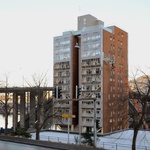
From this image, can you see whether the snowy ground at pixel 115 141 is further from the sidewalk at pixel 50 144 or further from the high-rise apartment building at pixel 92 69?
the high-rise apartment building at pixel 92 69

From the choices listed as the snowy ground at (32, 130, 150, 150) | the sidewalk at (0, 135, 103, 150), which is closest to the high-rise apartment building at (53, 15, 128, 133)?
the snowy ground at (32, 130, 150, 150)

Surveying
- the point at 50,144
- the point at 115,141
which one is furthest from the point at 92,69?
the point at 50,144

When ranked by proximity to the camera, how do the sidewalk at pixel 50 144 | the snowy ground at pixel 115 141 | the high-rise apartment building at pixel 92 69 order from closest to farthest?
1. the sidewalk at pixel 50 144
2. the snowy ground at pixel 115 141
3. the high-rise apartment building at pixel 92 69

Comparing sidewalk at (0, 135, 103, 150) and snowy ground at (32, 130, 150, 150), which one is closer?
sidewalk at (0, 135, 103, 150)

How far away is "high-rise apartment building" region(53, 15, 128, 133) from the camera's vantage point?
167 feet

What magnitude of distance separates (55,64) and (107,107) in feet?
57.5

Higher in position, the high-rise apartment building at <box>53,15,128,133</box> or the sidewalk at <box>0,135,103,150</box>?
the high-rise apartment building at <box>53,15,128,133</box>

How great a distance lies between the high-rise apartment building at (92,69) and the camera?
5081 cm

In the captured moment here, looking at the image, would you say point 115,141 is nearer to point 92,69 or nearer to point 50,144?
point 50,144

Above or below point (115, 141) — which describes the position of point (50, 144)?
above

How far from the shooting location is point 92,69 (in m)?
52.8

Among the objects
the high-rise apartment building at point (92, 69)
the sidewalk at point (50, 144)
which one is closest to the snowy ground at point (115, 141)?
the sidewalk at point (50, 144)

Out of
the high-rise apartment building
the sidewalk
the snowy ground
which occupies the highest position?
the high-rise apartment building

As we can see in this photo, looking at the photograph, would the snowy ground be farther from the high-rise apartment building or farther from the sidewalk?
the high-rise apartment building
